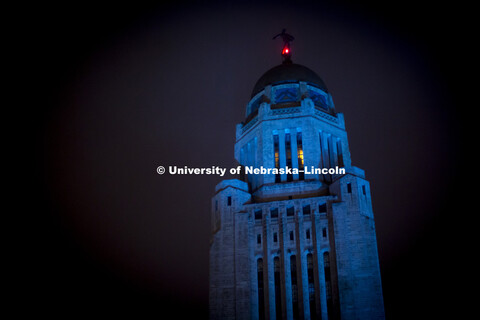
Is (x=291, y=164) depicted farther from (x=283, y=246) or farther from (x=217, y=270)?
(x=217, y=270)

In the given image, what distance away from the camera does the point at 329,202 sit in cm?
5272

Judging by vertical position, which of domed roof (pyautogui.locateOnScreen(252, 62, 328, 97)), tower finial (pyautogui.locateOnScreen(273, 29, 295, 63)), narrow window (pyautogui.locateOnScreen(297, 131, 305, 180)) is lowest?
narrow window (pyautogui.locateOnScreen(297, 131, 305, 180))

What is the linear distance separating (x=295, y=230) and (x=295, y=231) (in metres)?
0.11

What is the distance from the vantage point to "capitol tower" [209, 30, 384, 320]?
4831 centimetres

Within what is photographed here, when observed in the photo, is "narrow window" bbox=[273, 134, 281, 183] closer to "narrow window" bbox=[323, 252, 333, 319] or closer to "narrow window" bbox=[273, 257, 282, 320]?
"narrow window" bbox=[273, 257, 282, 320]

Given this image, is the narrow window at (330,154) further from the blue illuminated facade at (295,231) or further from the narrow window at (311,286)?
the narrow window at (311,286)

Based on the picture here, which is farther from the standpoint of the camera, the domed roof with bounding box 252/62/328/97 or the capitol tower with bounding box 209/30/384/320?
the domed roof with bounding box 252/62/328/97

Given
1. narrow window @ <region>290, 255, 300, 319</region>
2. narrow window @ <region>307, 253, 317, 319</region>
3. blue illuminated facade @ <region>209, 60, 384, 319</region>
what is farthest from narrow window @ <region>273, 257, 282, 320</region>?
narrow window @ <region>307, 253, 317, 319</region>

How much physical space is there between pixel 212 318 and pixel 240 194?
13.5 m

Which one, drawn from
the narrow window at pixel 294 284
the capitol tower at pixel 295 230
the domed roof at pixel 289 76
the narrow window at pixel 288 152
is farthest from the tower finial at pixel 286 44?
the narrow window at pixel 294 284

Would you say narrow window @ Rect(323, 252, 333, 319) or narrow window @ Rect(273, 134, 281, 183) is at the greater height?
narrow window @ Rect(273, 134, 281, 183)

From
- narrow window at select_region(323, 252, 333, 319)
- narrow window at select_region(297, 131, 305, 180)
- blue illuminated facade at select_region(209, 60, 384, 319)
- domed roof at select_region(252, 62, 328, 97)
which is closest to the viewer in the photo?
narrow window at select_region(323, 252, 333, 319)

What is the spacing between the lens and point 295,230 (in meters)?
52.5

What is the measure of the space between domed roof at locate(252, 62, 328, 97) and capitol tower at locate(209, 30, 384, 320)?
17.2 ft
